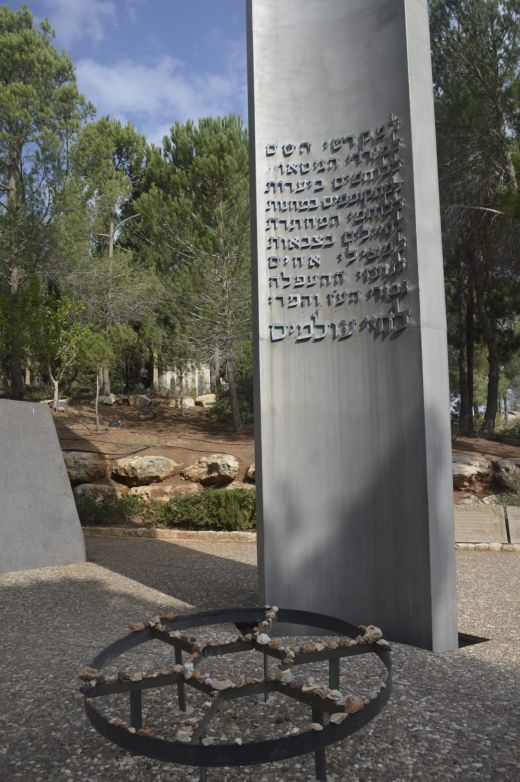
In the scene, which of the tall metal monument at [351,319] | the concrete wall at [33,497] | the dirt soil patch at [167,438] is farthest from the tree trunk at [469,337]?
the tall metal monument at [351,319]

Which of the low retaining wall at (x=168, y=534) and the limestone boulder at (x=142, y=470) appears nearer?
the low retaining wall at (x=168, y=534)

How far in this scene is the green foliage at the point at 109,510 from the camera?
9.55m

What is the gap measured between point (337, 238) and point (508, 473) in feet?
22.9

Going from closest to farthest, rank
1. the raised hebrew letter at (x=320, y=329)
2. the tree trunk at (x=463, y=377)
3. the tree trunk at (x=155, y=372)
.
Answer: the raised hebrew letter at (x=320, y=329) < the tree trunk at (x=463, y=377) < the tree trunk at (x=155, y=372)

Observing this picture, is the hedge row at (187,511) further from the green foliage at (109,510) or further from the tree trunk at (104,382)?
the tree trunk at (104,382)

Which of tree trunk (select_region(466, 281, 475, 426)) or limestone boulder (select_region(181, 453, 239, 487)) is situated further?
tree trunk (select_region(466, 281, 475, 426))

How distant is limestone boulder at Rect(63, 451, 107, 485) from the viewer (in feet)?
35.4

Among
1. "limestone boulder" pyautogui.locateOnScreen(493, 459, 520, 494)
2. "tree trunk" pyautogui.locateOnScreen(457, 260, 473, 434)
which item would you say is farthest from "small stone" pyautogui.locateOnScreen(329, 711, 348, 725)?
"tree trunk" pyautogui.locateOnScreen(457, 260, 473, 434)

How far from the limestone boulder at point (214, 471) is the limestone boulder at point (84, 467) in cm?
149

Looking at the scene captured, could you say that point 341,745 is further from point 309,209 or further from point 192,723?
point 309,209

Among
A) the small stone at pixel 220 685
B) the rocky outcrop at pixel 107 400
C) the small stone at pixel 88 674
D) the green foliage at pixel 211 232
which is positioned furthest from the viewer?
the rocky outcrop at pixel 107 400

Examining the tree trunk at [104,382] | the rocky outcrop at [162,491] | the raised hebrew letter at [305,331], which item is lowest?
the rocky outcrop at [162,491]

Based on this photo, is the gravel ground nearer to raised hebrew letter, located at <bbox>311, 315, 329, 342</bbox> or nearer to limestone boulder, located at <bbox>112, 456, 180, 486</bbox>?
raised hebrew letter, located at <bbox>311, 315, 329, 342</bbox>

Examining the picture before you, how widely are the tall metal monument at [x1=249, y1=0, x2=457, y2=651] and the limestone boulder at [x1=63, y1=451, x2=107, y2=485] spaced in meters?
7.29
